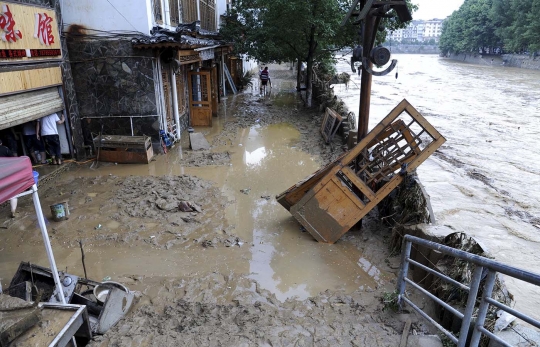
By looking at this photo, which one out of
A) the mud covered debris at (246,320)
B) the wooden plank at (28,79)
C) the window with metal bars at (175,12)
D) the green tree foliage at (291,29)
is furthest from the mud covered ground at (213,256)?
the green tree foliage at (291,29)

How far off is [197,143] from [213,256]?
22.6 ft

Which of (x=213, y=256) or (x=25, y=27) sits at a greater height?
(x=25, y=27)

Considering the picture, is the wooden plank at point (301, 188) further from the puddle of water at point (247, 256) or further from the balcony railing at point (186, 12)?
the balcony railing at point (186, 12)

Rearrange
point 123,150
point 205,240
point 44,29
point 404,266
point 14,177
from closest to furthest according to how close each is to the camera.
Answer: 1. point 14,177
2. point 404,266
3. point 205,240
4. point 44,29
5. point 123,150

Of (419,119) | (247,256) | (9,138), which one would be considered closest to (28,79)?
(9,138)

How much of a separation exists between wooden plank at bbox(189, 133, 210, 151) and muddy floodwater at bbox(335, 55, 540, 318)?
7.20 meters

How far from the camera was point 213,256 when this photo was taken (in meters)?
6.45

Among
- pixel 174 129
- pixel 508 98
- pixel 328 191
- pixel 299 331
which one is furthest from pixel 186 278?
pixel 508 98

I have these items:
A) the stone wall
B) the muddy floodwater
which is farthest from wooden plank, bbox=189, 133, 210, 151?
the muddy floodwater

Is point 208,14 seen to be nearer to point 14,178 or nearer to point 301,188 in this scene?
point 301,188

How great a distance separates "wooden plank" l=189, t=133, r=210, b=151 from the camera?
12609 millimetres

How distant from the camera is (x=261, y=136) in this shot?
14812 mm

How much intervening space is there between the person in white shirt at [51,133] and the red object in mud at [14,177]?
22.0 ft

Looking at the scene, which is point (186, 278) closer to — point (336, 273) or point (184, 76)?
point (336, 273)
